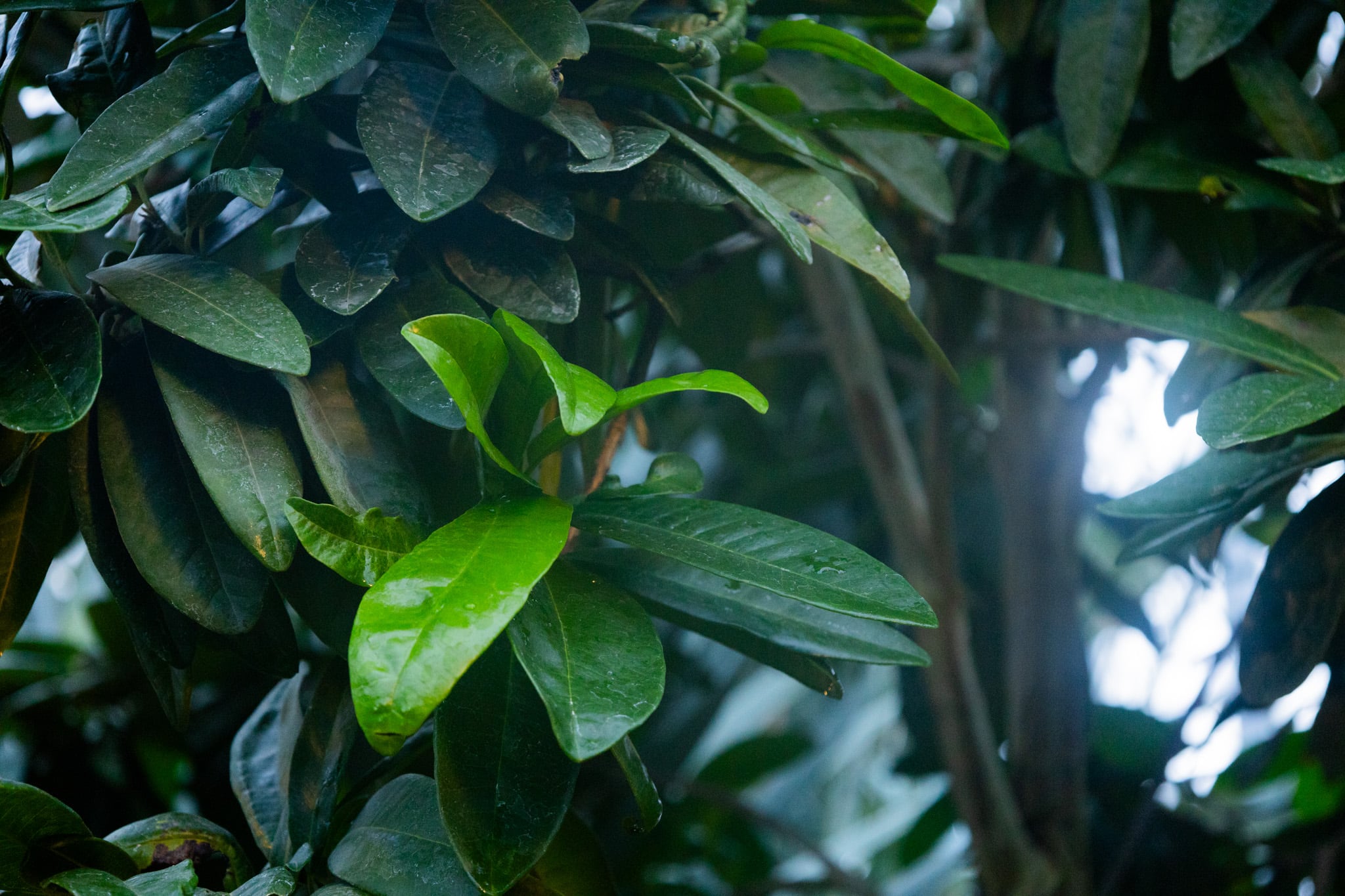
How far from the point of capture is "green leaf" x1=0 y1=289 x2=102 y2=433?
1.28 ft

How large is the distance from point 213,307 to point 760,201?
0.81 ft

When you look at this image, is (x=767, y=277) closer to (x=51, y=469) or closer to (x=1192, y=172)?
(x=1192, y=172)

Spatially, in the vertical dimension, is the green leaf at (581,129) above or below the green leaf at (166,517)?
above

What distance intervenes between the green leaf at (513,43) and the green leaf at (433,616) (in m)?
0.20

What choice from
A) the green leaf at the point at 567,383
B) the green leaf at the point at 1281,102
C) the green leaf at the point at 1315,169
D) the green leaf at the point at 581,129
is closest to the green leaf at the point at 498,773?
the green leaf at the point at 567,383

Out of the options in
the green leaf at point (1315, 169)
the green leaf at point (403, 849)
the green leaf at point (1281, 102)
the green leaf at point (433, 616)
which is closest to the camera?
the green leaf at point (433, 616)

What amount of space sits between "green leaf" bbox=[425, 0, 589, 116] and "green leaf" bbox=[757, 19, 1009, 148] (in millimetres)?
160

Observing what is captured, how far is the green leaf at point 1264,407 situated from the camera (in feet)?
1.46

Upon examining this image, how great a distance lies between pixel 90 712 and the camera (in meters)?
1.06

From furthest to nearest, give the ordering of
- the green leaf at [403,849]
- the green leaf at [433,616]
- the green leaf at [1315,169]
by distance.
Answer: the green leaf at [1315,169] → the green leaf at [403,849] → the green leaf at [433,616]

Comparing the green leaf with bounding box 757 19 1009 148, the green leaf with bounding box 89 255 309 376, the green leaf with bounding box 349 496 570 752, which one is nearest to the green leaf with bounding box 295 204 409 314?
the green leaf with bounding box 89 255 309 376

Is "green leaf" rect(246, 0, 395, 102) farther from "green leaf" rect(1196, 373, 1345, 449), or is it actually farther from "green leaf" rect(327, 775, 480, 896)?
"green leaf" rect(1196, 373, 1345, 449)

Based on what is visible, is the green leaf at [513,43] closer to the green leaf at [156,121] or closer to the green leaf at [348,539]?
the green leaf at [156,121]

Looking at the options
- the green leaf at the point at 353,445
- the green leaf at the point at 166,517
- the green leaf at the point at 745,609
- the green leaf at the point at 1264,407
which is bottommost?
the green leaf at the point at 745,609
